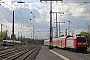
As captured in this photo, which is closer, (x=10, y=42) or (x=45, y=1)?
(x=45, y=1)

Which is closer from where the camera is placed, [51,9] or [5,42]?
[51,9]

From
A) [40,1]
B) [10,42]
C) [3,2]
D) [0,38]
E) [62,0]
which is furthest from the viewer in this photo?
[0,38]

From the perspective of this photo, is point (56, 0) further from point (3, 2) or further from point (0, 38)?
point (0, 38)

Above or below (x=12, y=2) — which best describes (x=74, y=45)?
below

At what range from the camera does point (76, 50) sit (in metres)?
47.3

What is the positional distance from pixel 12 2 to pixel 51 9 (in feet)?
106

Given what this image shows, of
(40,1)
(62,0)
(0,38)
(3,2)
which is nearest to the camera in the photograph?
(3,2)

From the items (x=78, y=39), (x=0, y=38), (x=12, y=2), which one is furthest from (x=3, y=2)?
(x=0, y=38)

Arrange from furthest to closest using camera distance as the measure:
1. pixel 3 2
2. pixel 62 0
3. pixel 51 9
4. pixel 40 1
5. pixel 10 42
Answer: pixel 10 42 → pixel 51 9 → pixel 40 1 → pixel 62 0 → pixel 3 2

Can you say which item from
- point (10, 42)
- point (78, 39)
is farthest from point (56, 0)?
point (10, 42)

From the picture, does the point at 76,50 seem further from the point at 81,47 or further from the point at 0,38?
the point at 0,38

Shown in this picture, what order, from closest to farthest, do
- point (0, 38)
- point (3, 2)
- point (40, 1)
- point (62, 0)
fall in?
point (3, 2)
point (62, 0)
point (40, 1)
point (0, 38)

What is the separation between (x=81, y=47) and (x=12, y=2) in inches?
666

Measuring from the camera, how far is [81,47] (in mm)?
47000
